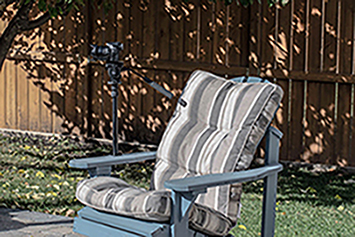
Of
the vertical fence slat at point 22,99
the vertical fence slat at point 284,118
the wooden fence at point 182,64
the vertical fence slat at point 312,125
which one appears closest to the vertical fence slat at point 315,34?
the wooden fence at point 182,64

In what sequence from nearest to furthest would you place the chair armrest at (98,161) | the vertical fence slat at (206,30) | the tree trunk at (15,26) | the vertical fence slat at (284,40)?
the chair armrest at (98,161) < the tree trunk at (15,26) < the vertical fence slat at (284,40) < the vertical fence slat at (206,30)

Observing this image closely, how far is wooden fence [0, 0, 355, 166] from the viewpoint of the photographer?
5.76 metres

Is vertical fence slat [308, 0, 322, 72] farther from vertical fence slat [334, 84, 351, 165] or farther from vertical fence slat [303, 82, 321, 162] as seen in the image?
vertical fence slat [334, 84, 351, 165]

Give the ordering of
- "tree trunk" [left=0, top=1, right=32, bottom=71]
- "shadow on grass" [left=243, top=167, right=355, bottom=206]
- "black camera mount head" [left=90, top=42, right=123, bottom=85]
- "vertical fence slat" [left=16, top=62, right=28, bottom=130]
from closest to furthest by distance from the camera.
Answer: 1. "black camera mount head" [left=90, top=42, right=123, bottom=85]
2. "shadow on grass" [left=243, top=167, right=355, bottom=206]
3. "tree trunk" [left=0, top=1, right=32, bottom=71]
4. "vertical fence slat" [left=16, top=62, right=28, bottom=130]

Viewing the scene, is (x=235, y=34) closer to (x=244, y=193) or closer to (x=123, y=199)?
(x=244, y=193)

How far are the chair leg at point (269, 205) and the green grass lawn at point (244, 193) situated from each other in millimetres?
757

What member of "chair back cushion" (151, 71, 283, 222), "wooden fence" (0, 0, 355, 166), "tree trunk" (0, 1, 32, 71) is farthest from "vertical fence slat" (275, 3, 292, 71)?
"chair back cushion" (151, 71, 283, 222)

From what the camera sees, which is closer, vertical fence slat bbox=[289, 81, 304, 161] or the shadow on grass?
the shadow on grass

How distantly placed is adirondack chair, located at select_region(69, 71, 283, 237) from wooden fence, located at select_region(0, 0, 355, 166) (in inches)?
100

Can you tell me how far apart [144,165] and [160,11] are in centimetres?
173

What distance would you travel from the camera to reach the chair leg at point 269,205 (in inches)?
123

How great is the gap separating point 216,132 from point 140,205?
2.72 ft

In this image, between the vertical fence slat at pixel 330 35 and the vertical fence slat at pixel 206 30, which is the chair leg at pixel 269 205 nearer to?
the vertical fence slat at pixel 330 35

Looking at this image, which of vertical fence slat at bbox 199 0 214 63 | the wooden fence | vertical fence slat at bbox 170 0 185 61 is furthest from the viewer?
vertical fence slat at bbox 170 0 185 61
